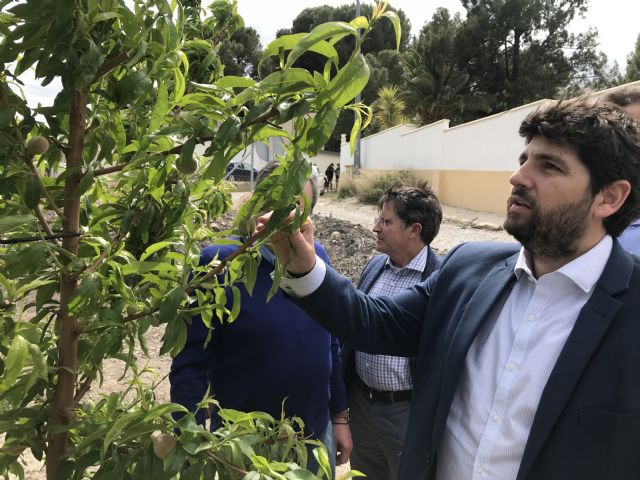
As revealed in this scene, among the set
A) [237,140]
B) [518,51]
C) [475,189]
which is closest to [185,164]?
[237,140]

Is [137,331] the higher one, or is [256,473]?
[137,331]

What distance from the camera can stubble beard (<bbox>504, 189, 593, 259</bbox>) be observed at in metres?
1.59

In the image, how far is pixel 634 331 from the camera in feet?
4.74

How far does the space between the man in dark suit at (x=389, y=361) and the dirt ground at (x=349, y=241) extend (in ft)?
2.99

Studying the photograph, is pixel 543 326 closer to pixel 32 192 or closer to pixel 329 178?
pixel 32 192

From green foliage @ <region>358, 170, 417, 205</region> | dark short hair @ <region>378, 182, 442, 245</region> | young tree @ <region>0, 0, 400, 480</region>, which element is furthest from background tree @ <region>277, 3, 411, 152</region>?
young tree @ <region>0, 0, 400, 480</region>

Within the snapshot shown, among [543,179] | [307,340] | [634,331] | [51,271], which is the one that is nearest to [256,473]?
[51,271]

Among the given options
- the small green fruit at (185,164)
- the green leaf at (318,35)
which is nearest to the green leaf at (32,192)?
the small green fruit at (185,164)

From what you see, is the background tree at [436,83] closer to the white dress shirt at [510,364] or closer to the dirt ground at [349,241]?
the dirt ground at [349,241]

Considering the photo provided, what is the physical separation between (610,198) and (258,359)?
1.39 m

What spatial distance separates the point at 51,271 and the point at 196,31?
0.59 metres

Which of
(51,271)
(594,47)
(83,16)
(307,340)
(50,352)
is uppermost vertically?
(594,47)

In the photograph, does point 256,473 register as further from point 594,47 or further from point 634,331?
point 594,47

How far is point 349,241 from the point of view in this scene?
9906mm
